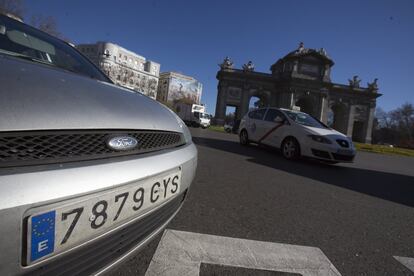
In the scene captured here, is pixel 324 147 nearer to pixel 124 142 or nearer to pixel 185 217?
pixel 185 217

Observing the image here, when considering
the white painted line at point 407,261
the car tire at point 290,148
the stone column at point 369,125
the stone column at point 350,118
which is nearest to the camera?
the white painted line at point 407,261

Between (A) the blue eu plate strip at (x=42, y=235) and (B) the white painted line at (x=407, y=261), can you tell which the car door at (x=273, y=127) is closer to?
(B) the white painted line at (x=407, y=261)

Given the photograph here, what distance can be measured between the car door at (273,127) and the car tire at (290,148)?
22cm

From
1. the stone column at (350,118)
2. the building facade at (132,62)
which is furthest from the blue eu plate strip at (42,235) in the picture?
the building facade at (132,62)

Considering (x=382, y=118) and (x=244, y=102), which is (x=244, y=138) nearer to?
(x=244, y=102)

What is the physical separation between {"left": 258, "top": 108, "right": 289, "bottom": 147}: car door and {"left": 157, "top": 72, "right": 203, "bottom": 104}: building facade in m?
90.3

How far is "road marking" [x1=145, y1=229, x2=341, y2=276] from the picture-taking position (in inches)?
63.1

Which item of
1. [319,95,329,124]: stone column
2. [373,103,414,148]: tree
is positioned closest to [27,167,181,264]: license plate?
[319,95,329,124]: stone column

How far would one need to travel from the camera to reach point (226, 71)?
49844 millimetres

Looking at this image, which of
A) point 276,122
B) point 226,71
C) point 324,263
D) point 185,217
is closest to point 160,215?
point 185,217

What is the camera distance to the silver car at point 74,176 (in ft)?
2.33

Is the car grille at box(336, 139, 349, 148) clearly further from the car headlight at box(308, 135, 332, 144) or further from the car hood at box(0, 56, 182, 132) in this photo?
the car hood at box(0, 56, 182, 132)

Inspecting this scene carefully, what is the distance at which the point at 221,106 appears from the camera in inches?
1962

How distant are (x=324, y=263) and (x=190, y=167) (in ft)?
3.98
